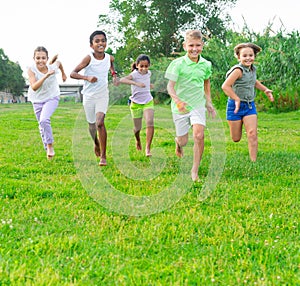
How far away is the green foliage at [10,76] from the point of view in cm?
6034

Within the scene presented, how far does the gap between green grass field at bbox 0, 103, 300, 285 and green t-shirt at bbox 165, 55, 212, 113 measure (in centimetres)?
39

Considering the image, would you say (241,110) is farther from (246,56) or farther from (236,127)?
(246,56)

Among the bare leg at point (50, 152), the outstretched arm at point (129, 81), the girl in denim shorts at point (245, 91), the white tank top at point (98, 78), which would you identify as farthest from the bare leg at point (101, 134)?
the girl in denim shorts at point (245, 91)

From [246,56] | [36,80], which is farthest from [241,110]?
[36,80]

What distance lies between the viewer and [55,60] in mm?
7789

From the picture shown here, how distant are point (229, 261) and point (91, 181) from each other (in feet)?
8.28

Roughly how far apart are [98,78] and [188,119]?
5.13 feet

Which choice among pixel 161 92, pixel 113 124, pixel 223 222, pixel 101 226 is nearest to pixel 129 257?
pixel 101 226

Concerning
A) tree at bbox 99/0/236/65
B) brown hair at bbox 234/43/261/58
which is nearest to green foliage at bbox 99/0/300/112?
tree at bbox 99/0/236/65

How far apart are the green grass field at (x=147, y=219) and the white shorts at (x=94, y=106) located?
0.22m

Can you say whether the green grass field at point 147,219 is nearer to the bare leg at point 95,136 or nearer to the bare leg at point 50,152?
the bare leg at point 50,152

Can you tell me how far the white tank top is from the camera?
21.6ft

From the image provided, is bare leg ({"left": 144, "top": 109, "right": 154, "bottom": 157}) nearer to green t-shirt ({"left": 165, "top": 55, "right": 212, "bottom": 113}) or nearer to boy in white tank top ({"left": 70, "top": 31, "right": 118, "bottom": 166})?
boy in white tank top ({"left": 70, "top": 31, "right": 118, "bottom": 166})

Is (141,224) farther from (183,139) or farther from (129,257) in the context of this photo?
(183,139)
